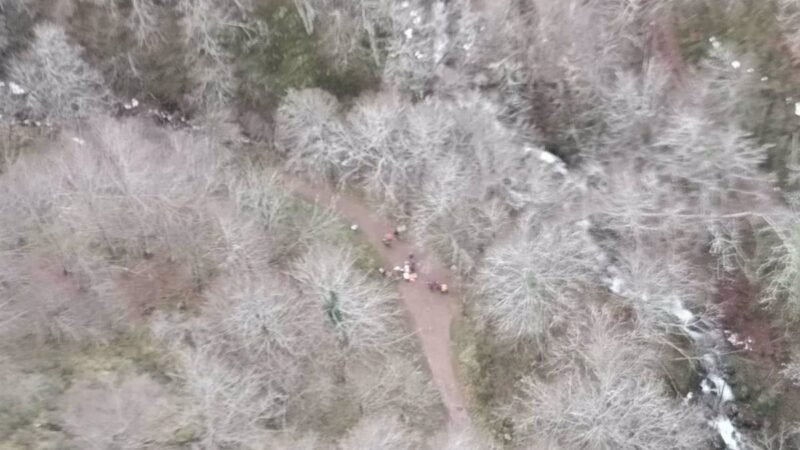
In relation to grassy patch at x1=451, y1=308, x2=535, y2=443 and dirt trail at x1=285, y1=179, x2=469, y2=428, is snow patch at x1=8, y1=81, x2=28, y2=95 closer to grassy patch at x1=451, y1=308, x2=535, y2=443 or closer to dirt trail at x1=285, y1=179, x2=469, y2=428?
dirt trail at x1=285, y1=179, x2=469, y2=428

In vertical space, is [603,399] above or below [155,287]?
below

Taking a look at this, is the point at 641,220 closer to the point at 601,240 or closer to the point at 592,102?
the point at 601,240

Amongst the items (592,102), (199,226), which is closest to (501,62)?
(592,102)

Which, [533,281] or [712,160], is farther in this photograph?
[712,160]

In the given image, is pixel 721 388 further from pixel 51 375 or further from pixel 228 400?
pixel 51 375

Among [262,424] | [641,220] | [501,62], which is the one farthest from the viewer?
[501,62]

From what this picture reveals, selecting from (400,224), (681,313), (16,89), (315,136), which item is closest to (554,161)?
(400,224)

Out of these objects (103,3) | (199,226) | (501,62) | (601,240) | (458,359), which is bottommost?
(458,359)
